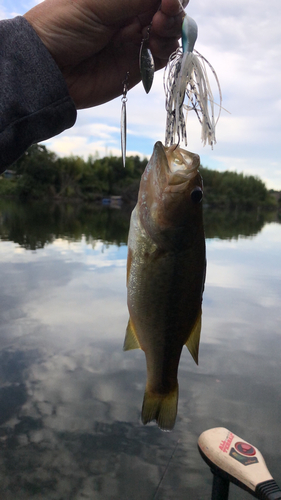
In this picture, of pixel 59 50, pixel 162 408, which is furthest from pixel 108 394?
pixel 59 50

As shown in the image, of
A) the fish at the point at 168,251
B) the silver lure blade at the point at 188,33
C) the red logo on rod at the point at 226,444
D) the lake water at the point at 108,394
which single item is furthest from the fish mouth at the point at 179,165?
the lake water at the point at 108,394

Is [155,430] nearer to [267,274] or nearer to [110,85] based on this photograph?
[110,85]

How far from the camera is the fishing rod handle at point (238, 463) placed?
7.69 feet

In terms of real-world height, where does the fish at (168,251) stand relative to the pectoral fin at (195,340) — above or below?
above

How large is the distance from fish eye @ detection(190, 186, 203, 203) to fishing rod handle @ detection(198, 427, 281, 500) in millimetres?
1779

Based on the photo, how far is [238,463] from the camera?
8.28 feet

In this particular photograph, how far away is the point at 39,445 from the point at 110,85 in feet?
13.1

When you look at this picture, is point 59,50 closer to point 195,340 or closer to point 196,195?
point 196,195

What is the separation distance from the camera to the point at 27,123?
208cm

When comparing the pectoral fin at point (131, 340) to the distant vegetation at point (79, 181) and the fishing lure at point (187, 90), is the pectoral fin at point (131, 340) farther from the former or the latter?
the distant vegetation at point (79, 181)

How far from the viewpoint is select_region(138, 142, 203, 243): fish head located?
192 centimetres

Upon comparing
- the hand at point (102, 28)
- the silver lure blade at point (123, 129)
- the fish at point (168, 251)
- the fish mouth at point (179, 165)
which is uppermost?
the hand at point (102, 28)

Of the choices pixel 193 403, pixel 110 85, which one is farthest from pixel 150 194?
pixel 193 403

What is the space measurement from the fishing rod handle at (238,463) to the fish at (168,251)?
Answer: 1095 mm
